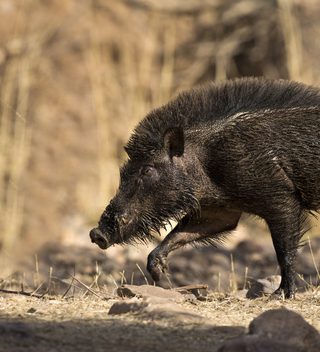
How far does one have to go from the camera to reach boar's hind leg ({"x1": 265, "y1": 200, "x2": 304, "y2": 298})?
263 inches

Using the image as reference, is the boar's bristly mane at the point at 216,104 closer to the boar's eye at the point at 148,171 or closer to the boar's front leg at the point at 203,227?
the boar's eye at the point at 148,171

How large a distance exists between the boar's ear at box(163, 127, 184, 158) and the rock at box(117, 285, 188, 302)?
104cm

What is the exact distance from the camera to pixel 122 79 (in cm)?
1373

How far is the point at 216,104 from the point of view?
6.92m

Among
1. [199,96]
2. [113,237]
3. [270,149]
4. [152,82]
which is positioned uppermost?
[152,82]

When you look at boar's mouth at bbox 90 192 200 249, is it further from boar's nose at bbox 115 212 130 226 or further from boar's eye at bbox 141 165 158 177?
boar's eye at bbox 141 165 158 177

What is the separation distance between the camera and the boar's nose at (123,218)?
6805 millimetres

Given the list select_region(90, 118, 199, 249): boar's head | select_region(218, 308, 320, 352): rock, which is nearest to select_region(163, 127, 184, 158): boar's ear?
select_region(90, 118, 199, 249): boar's head

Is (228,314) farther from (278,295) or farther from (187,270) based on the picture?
(187,270)

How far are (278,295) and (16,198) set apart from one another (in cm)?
697

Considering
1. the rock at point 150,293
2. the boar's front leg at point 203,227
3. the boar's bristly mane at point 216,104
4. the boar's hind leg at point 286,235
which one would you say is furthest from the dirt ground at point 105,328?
the boar's bristly mane at point 216,104

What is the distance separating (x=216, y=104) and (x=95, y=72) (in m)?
6.75

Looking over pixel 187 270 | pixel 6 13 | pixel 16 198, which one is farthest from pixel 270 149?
pixel 6 13

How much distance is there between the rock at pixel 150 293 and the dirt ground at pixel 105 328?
217mm
